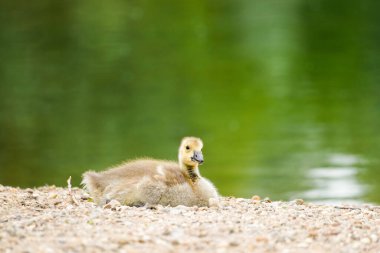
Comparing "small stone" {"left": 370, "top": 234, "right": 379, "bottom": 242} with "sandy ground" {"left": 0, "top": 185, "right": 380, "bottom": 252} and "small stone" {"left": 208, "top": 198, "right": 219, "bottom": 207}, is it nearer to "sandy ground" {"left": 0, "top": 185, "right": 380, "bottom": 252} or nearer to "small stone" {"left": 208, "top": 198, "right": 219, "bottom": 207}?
"sandy ground" {"left": 0, "top": 185, "right": 380, "bottom": 252}

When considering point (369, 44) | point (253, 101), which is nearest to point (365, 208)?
point (253, 101)

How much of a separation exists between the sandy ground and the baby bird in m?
0.15

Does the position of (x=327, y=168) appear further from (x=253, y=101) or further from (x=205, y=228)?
(x=205, y=228)

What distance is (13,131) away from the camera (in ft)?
59.5

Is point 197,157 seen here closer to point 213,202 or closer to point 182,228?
point 213,202

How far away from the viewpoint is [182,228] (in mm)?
6410

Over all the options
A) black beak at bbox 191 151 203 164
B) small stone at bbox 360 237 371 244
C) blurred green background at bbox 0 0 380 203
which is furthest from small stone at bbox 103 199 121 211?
blurred green background at bbox 0 0 380 203

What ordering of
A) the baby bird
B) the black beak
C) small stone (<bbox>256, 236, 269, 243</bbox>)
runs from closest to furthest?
1. small stone (<bbox>256, 236, 269, 243</bbox>)
2. the baby bird
3. the black beak

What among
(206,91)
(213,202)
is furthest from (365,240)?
(206,91)

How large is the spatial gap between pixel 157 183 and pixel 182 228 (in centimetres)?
108

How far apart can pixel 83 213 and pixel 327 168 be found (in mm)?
8532

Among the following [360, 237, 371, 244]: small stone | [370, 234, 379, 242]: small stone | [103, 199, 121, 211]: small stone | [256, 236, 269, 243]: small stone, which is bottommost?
[256, 236, 269, 243]: small stone

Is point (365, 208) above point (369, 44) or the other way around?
the other way around

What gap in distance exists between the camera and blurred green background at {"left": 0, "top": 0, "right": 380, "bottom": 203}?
15250mm
